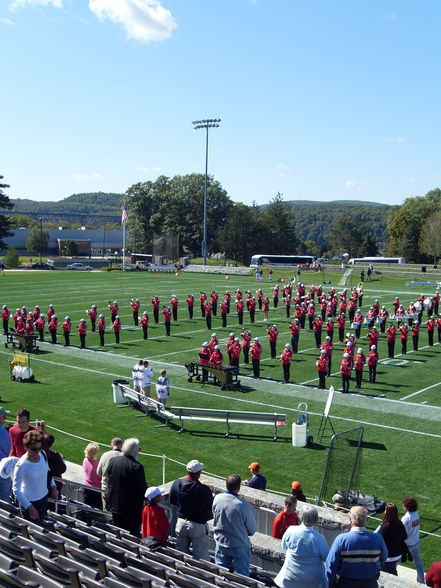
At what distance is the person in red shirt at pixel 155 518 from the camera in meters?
5.61

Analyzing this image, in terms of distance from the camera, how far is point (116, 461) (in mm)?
5824

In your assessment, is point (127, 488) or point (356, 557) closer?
point (356, 557)

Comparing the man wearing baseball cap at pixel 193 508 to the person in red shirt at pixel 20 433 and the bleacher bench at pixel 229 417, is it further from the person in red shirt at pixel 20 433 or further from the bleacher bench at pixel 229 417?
the bleacher bench at pixel 229 417

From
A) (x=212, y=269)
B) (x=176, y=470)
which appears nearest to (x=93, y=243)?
(x=212, y=269)

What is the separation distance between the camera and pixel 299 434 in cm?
1243

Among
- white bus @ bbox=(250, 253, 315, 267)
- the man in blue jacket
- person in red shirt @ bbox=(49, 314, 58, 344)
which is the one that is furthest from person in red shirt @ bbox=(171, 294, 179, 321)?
white bus @ bbox=(250, 253, 315, 267)

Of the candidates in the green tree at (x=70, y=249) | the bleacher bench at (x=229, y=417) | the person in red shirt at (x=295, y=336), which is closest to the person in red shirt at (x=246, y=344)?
the person in red shirt at (x=295, y=336)

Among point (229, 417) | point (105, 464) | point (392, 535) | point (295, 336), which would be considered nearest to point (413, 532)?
point (392, 535)

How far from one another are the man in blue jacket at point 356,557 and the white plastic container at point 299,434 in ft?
25.5

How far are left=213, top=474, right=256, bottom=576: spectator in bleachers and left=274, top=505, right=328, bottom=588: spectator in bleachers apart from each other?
643 millimetres

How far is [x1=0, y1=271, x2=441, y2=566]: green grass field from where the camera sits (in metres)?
11.0

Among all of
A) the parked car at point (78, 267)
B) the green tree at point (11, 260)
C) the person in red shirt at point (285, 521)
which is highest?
the green tree at point (11, 260)

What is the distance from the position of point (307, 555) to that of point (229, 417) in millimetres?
8639

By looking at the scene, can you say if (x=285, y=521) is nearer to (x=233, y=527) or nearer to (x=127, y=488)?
(x=233, y=527)
